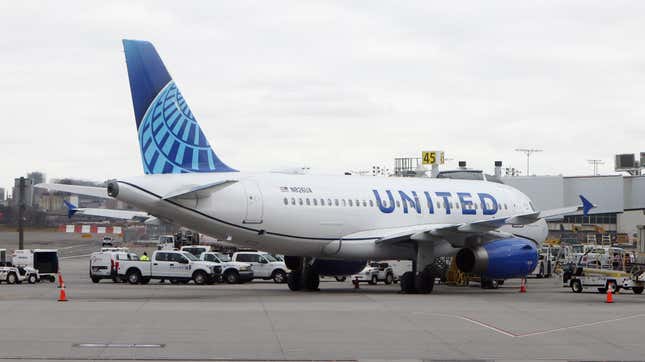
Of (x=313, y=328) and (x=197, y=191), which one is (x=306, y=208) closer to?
(x=197, y=191)

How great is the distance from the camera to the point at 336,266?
1469 inches

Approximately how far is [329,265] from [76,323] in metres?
17.1

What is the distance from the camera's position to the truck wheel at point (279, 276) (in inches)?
1901

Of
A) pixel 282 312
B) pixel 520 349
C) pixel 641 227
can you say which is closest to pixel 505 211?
pixel 282 312

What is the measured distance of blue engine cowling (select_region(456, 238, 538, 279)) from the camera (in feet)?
114

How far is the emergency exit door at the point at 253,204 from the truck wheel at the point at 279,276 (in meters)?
16.9

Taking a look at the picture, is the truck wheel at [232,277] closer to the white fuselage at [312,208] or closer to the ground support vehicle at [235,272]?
the ground support vehicle at [235,272]

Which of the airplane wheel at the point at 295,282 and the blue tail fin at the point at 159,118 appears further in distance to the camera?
the airplane wheel at the point at 295,282

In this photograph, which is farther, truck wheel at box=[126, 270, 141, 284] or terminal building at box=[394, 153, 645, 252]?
terminal building at box=[394, 153, 645, 252]

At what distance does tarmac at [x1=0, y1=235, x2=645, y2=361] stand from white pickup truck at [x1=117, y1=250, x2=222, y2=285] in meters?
12.5

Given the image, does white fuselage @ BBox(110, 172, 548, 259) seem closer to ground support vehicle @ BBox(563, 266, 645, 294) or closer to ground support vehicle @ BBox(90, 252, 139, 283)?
ground support vehicle @ BBox(563, 266, 645, 294)

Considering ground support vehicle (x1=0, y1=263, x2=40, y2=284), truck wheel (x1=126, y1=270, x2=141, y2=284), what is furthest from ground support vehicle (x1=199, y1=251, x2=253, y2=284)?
ground support vehicle (x1=0, y1=263, x2=40, y2=284)

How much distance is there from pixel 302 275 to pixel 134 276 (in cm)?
1096

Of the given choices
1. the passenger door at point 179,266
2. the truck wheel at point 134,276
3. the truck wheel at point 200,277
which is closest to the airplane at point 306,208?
the truck wheel at point 200,277
